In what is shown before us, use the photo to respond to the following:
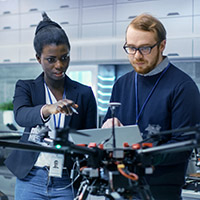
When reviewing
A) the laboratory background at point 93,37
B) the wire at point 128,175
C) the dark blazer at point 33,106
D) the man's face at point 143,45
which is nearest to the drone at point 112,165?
the wire at point 128,175

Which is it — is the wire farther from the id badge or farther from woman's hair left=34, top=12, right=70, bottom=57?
woman's hair left=34, top=12, right=70, bottom=57

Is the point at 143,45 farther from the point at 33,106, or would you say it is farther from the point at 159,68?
the point at 33,106

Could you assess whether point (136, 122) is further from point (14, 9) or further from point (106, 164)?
point (14, 9)

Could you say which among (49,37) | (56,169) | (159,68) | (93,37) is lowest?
(56,169)

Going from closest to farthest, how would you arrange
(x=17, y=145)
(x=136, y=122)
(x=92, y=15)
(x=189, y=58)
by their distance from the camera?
(x=17, y=145)
(x=136, y=122)
(x=189, y=58)
(x=92, y=15)

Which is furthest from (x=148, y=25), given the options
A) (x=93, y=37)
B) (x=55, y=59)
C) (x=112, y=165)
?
(x=93, y=37)

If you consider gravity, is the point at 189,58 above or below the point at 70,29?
below

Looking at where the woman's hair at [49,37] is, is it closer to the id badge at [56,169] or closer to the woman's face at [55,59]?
the woman's face at [55,59]

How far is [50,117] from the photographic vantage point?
1592 millimetres

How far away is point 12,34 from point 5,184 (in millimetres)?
2130

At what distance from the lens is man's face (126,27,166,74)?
144 cm

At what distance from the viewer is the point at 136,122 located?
154 cm

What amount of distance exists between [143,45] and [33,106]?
62cm

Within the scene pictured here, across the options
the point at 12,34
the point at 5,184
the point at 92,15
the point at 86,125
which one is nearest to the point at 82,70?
the point at 92,15
